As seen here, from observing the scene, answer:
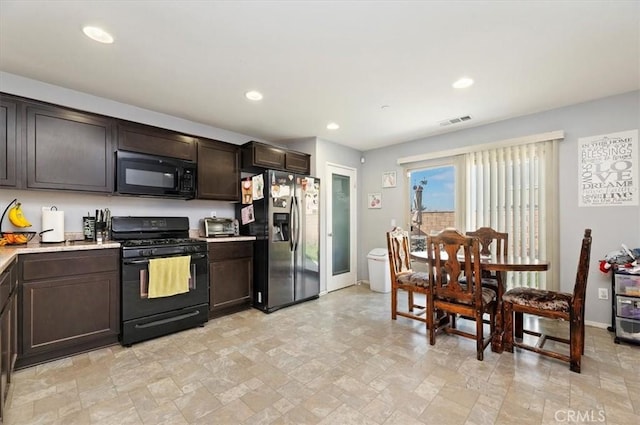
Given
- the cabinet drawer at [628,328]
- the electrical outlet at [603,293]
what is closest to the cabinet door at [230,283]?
the cabinet drawer at [628,328]

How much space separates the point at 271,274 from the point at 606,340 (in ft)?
11.8

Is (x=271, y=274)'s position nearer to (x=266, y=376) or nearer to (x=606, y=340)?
(x=266, y=376)

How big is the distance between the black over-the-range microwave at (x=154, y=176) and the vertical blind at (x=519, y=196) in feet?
12.6

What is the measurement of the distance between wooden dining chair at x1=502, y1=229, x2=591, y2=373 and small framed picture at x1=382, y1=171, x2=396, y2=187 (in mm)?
2646

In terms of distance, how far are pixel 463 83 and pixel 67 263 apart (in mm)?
3928

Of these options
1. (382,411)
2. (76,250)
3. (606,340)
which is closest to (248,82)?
(76,250)

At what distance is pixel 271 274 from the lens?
3629 mm

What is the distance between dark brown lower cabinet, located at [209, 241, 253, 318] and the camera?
132 inches

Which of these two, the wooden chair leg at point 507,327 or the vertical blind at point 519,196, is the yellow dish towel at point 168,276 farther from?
the vertical blind at point 519,196

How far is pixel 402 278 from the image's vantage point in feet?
10.5

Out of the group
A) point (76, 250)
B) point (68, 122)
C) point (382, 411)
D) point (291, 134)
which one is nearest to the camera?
point (382, 411)

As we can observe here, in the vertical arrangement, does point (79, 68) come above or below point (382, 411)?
above

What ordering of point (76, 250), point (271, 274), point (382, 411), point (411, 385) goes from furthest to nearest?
point (271, 274), point (76, 250), point (411, 385), point (382, 411)

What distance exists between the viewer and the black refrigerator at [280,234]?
3.64 metres
